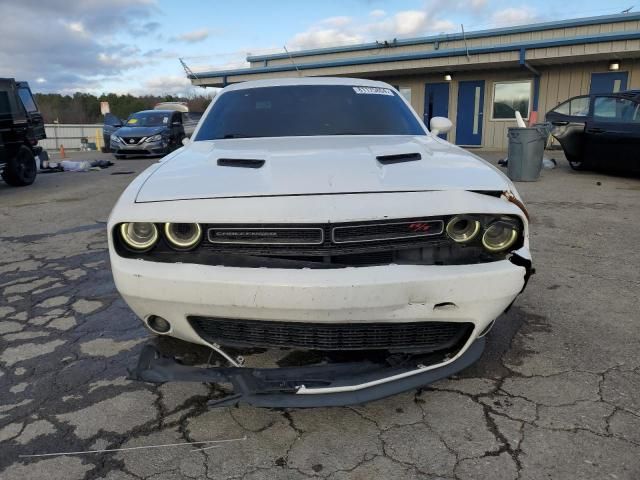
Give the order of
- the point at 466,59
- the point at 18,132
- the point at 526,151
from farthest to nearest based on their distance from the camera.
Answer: the point at 466,59 < the point at 18,132 < the point at 526,151

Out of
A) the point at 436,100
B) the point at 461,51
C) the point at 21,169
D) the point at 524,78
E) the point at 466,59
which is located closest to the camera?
the point at 21,169

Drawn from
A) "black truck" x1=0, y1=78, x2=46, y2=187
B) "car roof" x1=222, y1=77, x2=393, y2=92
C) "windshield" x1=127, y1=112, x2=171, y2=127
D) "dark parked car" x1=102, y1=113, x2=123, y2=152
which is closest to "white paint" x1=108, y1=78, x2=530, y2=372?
"car roof" x1=222, y1=77, x2=393, y2=92

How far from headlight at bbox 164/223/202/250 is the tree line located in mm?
58428

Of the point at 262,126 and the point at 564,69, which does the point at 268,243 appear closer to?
the point at 262,126

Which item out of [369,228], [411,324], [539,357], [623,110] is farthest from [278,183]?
[623,110]

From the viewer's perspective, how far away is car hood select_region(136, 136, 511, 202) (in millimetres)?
1961

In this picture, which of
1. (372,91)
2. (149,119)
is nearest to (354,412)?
(372,91)

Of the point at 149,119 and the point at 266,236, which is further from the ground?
the point at 149,119

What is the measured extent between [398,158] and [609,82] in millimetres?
15486

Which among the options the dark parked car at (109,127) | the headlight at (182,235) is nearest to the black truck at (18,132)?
the dark parked car at (109,127)

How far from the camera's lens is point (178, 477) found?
1867 mm

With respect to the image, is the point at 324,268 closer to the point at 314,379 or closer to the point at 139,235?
the point at 314,379

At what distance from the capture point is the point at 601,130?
9.16m

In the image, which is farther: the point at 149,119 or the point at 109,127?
the point at 109,127
